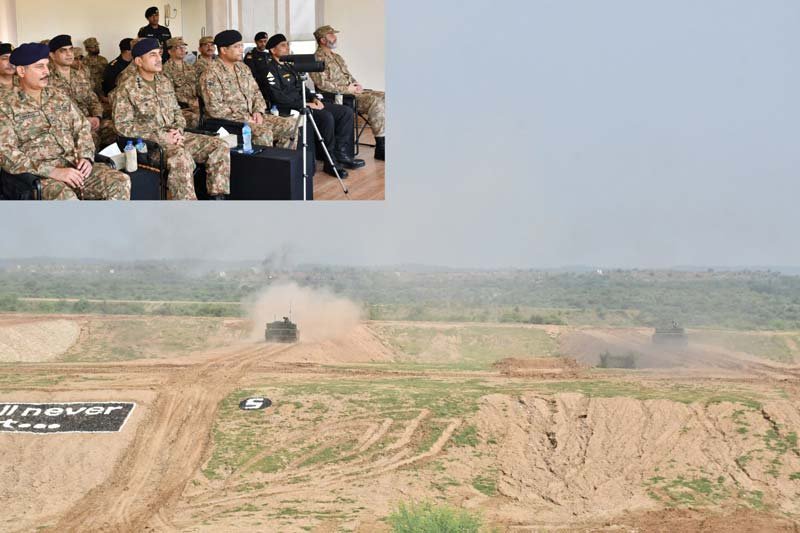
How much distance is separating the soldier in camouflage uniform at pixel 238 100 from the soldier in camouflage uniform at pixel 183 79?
1.45ft

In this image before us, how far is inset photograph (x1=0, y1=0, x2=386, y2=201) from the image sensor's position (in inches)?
382

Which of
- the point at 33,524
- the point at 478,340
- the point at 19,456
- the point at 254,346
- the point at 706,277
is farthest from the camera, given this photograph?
the point at 706,277

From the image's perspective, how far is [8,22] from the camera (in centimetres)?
1044

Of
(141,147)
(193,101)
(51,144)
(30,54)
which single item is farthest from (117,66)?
(141,147)

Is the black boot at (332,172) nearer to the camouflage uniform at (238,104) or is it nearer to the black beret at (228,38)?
the camouflage uniform at (238,104)

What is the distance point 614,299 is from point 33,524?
8577 millimetres

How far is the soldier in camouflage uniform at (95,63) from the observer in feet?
35.1

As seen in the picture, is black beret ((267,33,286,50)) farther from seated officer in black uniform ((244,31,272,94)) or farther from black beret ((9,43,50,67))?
black beret ((9,43,50,67))

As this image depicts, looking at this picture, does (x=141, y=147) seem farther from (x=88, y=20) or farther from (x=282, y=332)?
(x=282, y=332)

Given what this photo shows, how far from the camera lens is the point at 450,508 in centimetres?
1005

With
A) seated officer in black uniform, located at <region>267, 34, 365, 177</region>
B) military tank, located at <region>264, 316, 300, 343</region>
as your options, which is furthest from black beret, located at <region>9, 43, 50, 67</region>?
military tank, located at <region>264, 316, 300, 343</region>

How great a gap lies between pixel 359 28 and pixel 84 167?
2.57m

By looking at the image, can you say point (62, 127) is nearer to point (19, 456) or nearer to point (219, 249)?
point (19, 456)

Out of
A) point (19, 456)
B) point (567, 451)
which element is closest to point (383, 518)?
point (567, 451)
